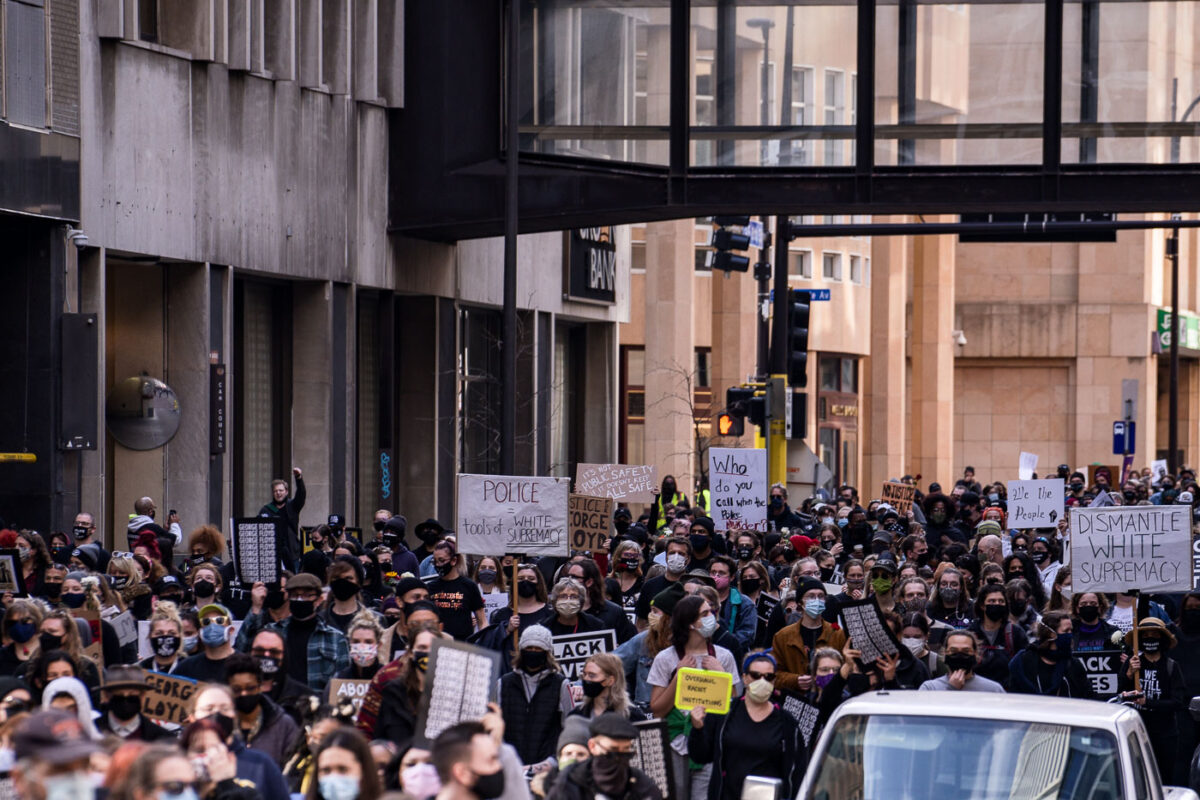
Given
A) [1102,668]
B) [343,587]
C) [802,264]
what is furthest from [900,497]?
[802,264]

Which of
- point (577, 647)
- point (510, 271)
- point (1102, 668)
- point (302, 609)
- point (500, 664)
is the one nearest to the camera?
point (500, 664)

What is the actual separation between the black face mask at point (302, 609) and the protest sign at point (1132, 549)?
216 inches

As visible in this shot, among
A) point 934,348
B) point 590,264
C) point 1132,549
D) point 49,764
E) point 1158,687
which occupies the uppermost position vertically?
point 590,264

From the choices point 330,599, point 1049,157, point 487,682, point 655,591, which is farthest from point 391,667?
point 1049,157

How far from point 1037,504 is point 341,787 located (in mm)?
18200

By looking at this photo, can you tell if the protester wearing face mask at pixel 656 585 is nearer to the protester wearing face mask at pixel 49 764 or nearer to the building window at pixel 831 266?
the protester wearing face mask at pixel 49 764

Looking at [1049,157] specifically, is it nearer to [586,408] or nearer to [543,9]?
[543,9]

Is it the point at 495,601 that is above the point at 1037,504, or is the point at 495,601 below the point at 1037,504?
below

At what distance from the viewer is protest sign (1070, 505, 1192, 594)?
14844 mm

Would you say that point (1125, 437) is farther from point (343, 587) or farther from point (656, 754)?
point (656, 754)

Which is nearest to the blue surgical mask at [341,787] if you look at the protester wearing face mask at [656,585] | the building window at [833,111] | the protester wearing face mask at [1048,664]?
the protester wearing face mask at [1048,664]

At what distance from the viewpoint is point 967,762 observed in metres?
8.53

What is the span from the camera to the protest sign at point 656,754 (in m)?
10.3

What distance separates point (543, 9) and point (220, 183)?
547 cm
